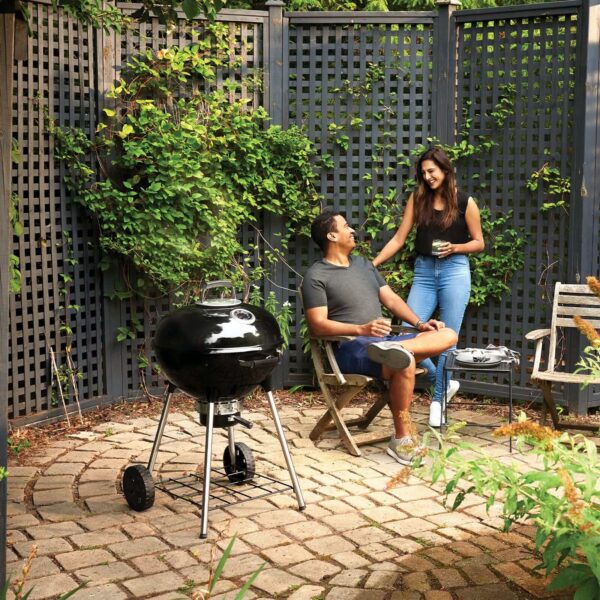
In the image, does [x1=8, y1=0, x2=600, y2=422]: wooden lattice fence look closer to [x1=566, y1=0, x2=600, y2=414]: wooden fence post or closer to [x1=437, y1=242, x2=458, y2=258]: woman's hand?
[x1=566, y1=0, x2=600, y2=414]: wooden fence post

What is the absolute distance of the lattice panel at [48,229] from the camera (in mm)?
6496

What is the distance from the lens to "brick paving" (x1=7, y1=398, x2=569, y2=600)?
410cm

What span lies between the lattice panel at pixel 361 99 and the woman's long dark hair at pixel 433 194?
1.57 ft

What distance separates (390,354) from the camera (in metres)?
5.75

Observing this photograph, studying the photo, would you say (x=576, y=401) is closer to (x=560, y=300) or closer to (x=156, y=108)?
(x=560, y=300)

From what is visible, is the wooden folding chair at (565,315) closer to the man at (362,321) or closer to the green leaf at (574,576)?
the man at (362,321)

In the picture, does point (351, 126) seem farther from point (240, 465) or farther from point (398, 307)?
point (240, 465)

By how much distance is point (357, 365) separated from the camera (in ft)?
19.8

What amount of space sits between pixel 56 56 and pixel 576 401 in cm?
415

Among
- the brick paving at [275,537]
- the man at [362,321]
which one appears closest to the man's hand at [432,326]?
the man at [362,321]

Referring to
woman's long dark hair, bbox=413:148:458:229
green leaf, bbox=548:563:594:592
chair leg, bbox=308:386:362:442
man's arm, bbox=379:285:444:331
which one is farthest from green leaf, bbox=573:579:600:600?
woman's long dark hair, bbox=413:148:458:229

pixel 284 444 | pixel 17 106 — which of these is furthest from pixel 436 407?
pixel 17 106

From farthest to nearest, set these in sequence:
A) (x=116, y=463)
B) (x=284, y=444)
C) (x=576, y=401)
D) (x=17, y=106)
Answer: (x=576, y=401), (x=17, y=106), (x=116, y=463), (x=284, y=444)

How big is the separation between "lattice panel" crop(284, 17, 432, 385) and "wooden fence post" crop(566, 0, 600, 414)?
3.66 ft
